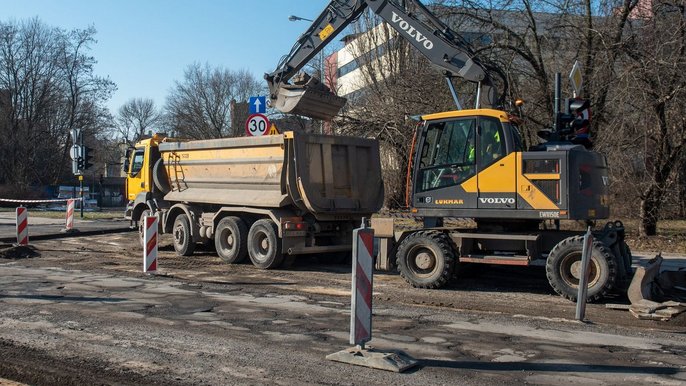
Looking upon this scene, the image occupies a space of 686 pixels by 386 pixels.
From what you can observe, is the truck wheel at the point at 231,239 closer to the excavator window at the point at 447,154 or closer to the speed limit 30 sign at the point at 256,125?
the speed limit 30 sign at the point at 256,125

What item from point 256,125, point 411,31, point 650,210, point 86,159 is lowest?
point 650,210

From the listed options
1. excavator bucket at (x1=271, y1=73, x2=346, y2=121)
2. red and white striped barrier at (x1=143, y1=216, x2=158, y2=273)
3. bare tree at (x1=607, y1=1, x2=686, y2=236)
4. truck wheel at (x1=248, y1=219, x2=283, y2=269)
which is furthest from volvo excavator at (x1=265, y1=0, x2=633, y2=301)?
bare tree at (x1=607, y1=1, x2=686, y2=236)

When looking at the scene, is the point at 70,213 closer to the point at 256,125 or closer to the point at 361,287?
the point at 256,125

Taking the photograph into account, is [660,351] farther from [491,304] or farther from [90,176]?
[90,176]

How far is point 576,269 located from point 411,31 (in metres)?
5.76

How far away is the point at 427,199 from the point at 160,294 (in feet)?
15.1

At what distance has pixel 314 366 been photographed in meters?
6.03

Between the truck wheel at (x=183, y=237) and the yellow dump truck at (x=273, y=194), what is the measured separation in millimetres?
23

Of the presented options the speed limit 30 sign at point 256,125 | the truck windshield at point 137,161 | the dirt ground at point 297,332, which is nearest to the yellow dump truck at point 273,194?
the speed limit 30 sign at point 256,125

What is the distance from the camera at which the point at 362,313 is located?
244 inches

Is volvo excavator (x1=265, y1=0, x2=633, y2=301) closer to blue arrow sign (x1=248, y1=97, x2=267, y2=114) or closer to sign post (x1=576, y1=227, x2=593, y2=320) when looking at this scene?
sign post (x1=576, y1=227, x2=593, y2=320)

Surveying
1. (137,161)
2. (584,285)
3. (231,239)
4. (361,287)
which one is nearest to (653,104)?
(584,285)

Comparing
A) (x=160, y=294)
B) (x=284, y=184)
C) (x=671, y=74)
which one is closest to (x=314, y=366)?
(x=160, y=294)

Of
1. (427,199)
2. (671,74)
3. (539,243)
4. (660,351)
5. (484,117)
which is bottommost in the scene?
(660,351)
